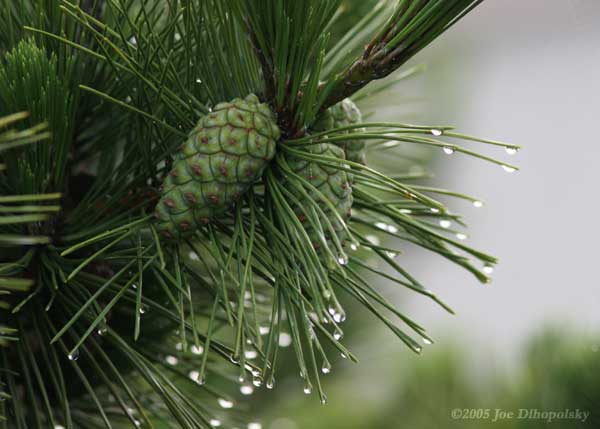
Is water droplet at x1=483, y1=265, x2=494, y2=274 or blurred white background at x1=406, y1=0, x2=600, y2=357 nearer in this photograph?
water droplet at x1=483, y1=265, x2=494, y2=274

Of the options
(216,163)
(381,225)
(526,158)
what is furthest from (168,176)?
(526,158)

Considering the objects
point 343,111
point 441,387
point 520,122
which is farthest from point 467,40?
point 343,111

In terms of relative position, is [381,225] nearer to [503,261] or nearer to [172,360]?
[172,360]

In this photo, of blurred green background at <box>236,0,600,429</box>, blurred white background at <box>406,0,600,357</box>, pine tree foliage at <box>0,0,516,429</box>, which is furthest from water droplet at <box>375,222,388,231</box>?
blurred white background at <box>406,0,600,357</box>

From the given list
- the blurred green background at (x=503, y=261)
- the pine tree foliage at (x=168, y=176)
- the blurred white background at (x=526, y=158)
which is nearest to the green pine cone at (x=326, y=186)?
the pine tree foliage at (x=168, y=176)

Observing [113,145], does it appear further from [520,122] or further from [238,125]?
[520,122]

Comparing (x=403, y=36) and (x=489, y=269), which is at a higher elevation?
(x=403, y=36)

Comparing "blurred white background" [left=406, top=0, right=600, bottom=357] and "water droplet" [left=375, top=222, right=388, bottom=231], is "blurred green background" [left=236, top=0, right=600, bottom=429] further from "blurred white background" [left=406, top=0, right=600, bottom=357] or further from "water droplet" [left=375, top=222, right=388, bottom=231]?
"water droplet" [left=375, top=222, right=388, bottom=231]
